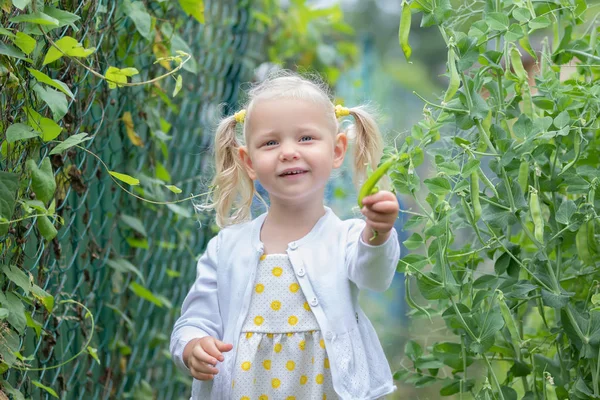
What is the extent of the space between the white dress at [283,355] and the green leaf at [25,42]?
792 mm

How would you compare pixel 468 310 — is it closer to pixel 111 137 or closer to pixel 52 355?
pixel 52 355

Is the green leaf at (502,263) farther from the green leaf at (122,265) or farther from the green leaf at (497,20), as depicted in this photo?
the green leaf at (122,265)

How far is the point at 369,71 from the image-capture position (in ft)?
17.5

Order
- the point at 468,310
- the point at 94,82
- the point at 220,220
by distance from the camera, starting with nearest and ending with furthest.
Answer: the point at 468,310
the point at 220,220
the point at 94,82

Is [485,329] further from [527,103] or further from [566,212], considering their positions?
[527,103]

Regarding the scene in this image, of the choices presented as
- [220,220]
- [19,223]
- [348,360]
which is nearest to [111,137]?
[220,220]

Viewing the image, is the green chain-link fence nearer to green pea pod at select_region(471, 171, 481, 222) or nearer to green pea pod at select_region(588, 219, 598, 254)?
green pea pod at select_region(471, 171, 481, 222)

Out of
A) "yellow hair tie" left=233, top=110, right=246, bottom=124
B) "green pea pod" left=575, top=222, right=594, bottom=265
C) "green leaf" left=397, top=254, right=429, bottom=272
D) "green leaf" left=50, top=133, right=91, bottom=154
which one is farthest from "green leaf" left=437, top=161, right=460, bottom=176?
"green leaf" left=50, top=133, right=91, bottom=154

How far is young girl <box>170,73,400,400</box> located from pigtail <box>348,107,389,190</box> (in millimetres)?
66

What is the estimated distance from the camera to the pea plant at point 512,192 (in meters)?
1.89

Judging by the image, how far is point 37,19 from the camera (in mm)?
1730

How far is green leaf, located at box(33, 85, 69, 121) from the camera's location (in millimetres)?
1828

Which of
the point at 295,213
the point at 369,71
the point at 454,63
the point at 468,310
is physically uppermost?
the point at 369,71

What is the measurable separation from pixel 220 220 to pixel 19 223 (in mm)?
550
